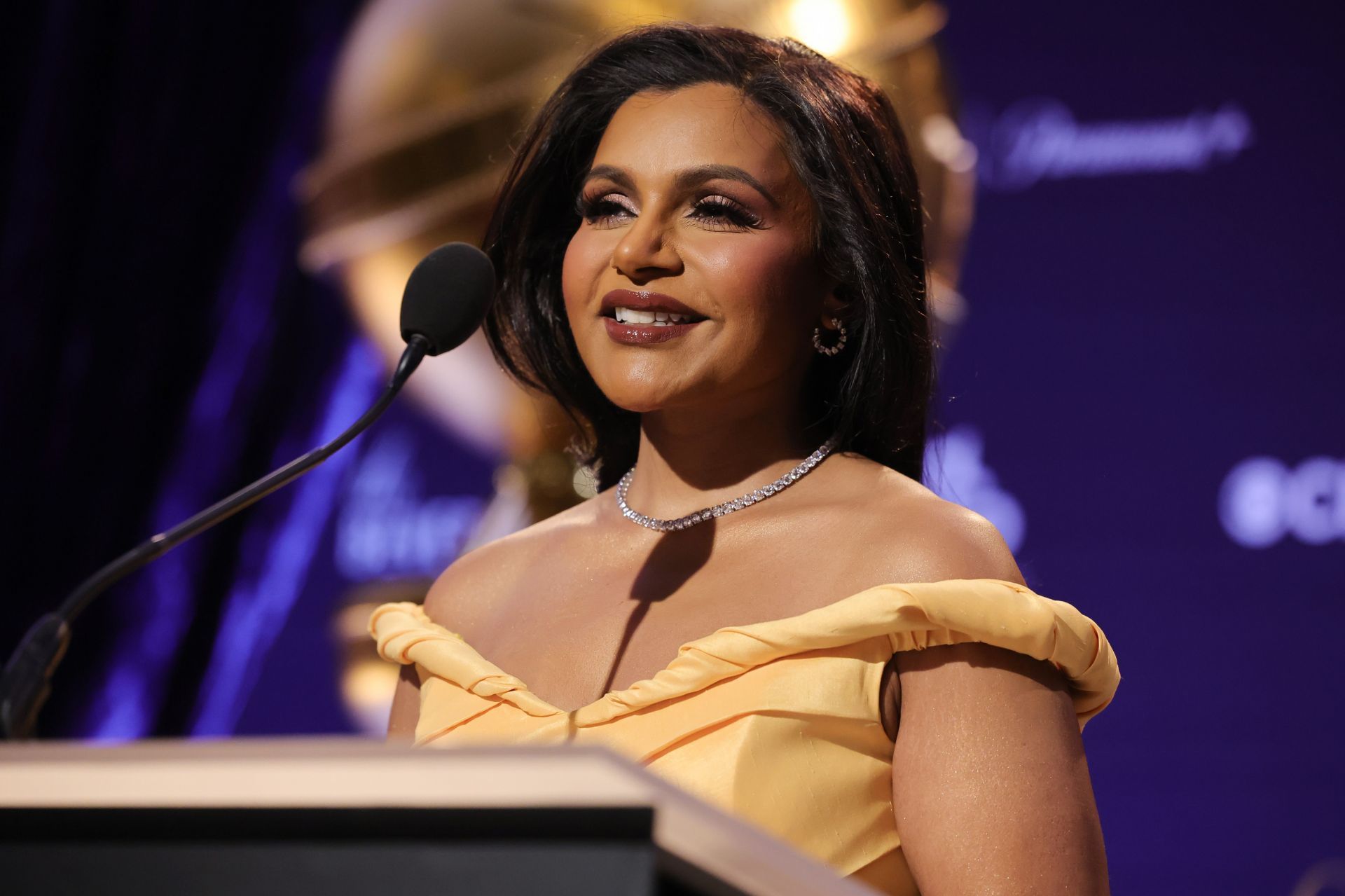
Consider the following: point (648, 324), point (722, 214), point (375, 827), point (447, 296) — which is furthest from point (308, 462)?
point (375, 827)

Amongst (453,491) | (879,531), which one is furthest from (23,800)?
(453,491)

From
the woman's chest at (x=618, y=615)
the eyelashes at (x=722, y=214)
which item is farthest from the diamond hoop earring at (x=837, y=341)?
the woman's chest at (x=618, y=615)

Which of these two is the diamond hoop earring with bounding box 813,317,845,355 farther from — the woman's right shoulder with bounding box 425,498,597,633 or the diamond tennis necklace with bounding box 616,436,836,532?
the woman's right shoulder with bounding box 425,498,597,633

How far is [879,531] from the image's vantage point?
1.31 metres

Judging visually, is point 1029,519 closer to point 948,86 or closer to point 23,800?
point 948,86

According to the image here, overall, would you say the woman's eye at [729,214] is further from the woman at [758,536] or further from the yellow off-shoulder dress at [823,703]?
the yellow off-shoulder dress at [823,703]

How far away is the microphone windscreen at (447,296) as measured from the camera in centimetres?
125

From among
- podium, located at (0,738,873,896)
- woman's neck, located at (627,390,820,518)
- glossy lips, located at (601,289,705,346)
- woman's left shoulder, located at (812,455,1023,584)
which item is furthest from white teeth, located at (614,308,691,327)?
podium, located at (0,738,873,896)

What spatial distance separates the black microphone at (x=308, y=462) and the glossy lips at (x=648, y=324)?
161 millimetres

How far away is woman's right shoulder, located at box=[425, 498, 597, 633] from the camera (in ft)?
5.28

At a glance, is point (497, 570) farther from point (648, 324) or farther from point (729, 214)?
point (729, 214)

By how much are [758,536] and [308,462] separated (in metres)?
0.46

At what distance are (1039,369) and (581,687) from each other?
1751 millimetres

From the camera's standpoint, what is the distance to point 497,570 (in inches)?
64.6
